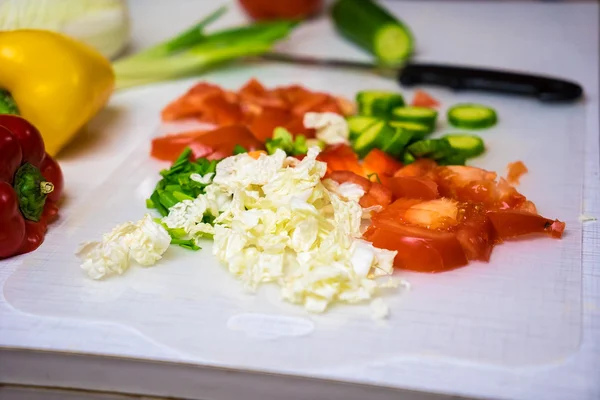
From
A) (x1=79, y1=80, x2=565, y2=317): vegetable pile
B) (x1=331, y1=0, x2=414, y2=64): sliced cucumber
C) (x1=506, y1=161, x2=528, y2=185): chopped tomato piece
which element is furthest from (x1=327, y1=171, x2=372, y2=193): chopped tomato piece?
(x1=331, y1=0, x2=414, y2=64): sliced cucumber

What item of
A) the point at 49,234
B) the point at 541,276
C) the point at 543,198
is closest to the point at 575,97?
the point at 543,198

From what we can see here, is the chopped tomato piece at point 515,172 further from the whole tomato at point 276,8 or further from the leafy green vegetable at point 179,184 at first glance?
the whole tomato at point 276,8

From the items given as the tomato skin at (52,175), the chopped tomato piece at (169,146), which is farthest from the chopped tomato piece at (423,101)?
the tomato skin at (52,175)

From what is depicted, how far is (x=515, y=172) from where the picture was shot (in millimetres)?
1585

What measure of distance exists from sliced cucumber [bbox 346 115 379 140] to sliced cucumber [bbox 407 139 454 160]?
0.58ft

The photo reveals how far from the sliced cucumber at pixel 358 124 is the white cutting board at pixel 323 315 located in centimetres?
45

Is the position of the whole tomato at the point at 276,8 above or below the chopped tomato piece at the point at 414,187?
above

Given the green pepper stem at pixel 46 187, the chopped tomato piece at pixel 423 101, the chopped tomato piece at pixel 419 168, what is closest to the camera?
the green pepper stem at pixel 46 187

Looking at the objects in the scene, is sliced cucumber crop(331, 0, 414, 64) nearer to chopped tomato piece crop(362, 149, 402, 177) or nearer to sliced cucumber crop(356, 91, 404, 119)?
sliced cucumber crop(356, 91, 404, 119)

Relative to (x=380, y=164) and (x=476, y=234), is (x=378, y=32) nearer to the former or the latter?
(x=380, y=164)

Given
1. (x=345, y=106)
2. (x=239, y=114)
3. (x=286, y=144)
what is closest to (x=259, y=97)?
(x=239, y=114)

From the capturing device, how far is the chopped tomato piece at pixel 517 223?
133 centimetres

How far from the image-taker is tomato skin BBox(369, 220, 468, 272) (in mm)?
1247

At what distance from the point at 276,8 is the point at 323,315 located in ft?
5.58
